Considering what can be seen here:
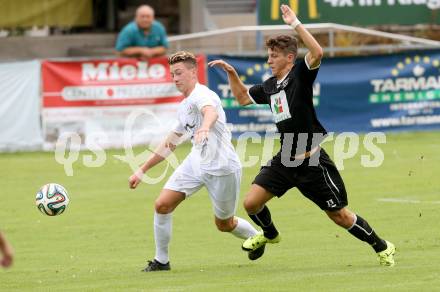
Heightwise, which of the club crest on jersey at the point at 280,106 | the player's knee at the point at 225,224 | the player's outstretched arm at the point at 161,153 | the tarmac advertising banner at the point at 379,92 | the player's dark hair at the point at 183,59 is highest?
the player's dark hair at the point at 183,59

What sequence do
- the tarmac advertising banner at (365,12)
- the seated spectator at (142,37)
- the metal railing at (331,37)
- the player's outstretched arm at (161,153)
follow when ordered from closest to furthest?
the player's outstretched arm at (161,153), the seated spectator at (142,37), the metal railing at (331,37), the tarmac advertising banner at (365,12)

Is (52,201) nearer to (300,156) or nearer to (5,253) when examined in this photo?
(300,156)

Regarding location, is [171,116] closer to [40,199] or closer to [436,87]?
[436,87]

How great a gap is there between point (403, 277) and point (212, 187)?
6.56ft

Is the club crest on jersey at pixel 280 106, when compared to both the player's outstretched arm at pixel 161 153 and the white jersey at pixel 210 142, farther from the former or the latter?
the player's outstretched arm at pixel 161 153

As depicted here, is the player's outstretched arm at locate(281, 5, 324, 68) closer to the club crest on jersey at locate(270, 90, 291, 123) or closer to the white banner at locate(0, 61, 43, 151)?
the club crest on jersey at locate(270, 90, 291, 123)

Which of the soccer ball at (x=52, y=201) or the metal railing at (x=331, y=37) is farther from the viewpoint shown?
the metal railing at (x=331, y=37)

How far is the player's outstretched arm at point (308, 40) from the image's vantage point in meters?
9.67

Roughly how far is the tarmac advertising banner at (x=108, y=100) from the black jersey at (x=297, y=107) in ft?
35.3

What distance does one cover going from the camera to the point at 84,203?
15.7 metres

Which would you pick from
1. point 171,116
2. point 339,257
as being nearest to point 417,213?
point 339,257

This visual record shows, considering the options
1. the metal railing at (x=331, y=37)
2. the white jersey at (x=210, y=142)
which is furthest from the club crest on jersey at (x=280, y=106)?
the metal railing at (x=331, y=37)

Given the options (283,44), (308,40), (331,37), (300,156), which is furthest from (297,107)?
(331,37)

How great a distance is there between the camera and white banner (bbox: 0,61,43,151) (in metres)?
20.7
